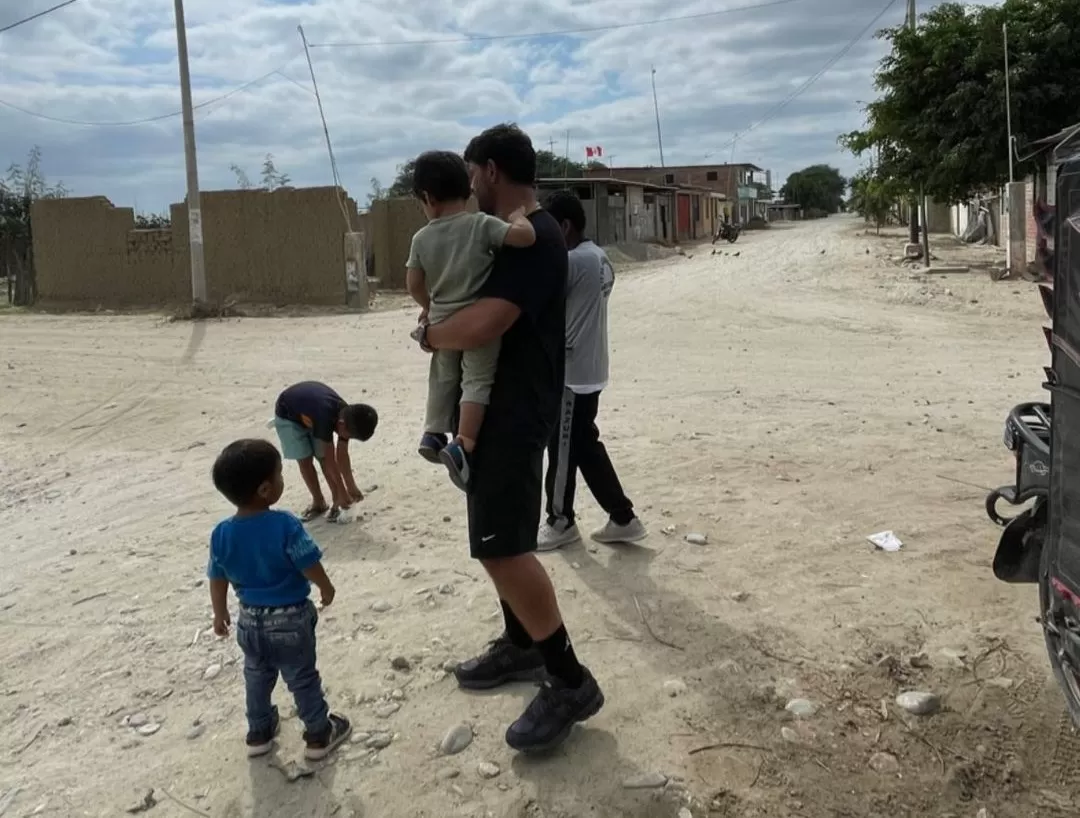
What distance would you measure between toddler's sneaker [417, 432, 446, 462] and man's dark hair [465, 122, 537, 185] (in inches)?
32.0

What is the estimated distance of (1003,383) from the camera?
8.61 m

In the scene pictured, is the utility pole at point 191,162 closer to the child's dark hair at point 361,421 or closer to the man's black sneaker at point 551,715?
the child's dark hair at point 361,421

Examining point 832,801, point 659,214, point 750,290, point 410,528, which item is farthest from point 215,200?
point 659,214

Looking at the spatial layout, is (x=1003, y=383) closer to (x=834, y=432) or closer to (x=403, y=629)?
(x=834, y=432)

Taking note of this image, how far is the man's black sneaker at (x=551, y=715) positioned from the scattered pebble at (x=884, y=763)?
824 mm

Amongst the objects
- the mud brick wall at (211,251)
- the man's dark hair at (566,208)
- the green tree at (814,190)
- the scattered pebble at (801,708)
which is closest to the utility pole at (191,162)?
the mud brick wall at (211,251)

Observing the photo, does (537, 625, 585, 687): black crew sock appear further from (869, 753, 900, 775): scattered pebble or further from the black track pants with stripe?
the black track pants with stripe

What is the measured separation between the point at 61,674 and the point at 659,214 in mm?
42175

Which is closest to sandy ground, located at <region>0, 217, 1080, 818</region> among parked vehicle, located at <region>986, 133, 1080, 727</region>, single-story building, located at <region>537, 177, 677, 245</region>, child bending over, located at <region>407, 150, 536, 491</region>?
parked vehicle, located at <region>986, 133, 1080, 727</region>

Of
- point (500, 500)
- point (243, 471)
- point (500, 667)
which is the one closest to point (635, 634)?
point (500, 667)

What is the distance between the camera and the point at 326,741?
2.95 meters

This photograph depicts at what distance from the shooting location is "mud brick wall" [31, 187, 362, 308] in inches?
754

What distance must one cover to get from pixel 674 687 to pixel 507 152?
1827mm

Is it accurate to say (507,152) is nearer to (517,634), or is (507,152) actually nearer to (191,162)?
(517,634)
